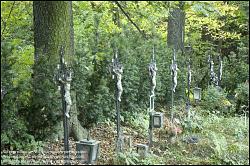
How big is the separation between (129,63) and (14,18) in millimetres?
2777

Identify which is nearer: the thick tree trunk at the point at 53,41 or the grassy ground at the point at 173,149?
the grassy ground at the point at 173,149

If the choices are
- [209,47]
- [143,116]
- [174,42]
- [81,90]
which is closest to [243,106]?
[143,116]

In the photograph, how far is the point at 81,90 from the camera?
8.18 meters

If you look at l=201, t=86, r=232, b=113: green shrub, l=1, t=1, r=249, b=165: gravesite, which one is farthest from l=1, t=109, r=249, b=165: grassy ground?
l=201, t=86, r=232, b=113: green shrub

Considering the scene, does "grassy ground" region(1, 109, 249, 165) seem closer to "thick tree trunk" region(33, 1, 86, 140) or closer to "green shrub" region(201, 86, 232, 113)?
"thick tree trunk" region(33, 1, 86, 140)

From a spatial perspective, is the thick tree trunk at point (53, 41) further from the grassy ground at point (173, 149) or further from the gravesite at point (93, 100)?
the grassy ground at point (173, 149)

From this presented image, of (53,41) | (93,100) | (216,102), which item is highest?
(53,41)

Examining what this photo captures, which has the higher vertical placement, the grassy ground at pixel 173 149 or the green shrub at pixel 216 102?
the green shrub at pixel 216 102

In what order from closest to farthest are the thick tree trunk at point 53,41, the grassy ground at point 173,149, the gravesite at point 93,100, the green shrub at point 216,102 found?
the gravesite at point 93,100 → the grassy ground at point 173,149 → the thick tree trunk at point 53,41 → the green shrub at point 216,102

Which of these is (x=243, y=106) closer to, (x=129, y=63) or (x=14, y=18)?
(x=129, y=63)

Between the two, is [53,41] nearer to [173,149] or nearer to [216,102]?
[173,149]

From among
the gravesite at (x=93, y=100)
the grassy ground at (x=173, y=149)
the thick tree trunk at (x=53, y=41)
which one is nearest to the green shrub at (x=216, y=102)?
the gravesite at (x=93, y=100)

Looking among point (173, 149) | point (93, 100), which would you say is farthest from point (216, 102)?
point (93, 100)

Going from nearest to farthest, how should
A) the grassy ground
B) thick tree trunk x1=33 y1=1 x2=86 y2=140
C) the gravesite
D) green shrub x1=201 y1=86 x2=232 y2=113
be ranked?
the gravesite
the grassy ground
thick tree trunk x1=33 y1=1 x2=86 y2=140
green shrub x1=201 y1=86 x2=232 y2=113
